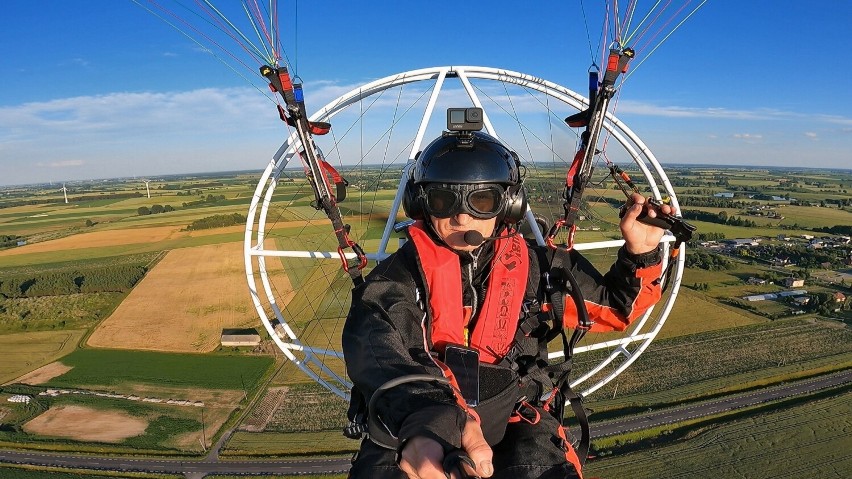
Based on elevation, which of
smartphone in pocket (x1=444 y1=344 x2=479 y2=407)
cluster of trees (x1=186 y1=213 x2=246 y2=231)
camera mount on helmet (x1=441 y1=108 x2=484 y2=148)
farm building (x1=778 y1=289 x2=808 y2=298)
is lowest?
farm building (x1=778 y1=289 x2=808 y2=298)

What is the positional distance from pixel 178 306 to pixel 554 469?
31.2 m

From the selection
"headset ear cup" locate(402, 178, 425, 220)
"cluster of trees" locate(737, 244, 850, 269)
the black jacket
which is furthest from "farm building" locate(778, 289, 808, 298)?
"headset ear cup" locate(402, 178, 425, 220)

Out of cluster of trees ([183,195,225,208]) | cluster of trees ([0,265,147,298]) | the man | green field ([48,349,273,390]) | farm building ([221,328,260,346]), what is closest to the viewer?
the man

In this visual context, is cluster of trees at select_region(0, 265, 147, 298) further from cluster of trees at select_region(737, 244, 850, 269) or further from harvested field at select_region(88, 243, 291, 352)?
cluster of trees at select_region(737, 244, 850, 269)

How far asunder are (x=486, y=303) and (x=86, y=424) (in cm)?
2375

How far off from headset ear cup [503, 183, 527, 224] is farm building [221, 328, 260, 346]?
25.3 meters

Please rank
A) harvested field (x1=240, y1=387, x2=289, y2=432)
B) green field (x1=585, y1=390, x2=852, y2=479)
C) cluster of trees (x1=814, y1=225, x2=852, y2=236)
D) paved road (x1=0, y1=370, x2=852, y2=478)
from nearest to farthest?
green field (x1=585, y1=390, x2=852, y2=479) → paved road (x1=0, y1=370, x2=852, y2=478) → harvested field (x1=240, y1=387, x2=289, y2=432) → cluster of trees (x1=814, y1=225, x2=852, y2=236)

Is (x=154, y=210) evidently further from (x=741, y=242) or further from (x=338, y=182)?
(x=741, y=242)

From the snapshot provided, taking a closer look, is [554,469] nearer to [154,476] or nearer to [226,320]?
[154,476]

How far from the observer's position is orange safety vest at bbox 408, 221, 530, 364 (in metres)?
2.48

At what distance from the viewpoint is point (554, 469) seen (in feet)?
8.04

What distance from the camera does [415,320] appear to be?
2.40 m

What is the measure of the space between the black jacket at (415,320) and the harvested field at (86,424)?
843 inches

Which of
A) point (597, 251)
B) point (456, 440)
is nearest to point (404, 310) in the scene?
point (456, 440)
